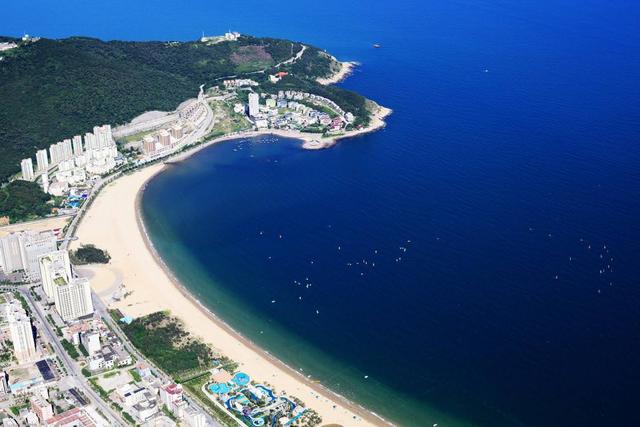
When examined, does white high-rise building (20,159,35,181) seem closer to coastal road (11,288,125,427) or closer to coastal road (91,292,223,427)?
coastal road (11,288,125,427)

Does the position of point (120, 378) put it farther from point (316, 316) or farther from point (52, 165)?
point (52, 165)

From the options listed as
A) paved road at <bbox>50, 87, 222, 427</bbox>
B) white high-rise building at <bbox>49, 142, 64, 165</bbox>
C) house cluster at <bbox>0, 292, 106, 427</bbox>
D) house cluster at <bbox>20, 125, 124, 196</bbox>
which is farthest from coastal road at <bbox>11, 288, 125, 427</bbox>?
white high-rise building at <bbox>49, 142, 64, 165</bbox>

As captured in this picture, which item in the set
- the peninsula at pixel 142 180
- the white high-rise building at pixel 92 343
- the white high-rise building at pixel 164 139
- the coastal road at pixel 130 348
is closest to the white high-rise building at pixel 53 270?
the peninsula at pixel 142 180

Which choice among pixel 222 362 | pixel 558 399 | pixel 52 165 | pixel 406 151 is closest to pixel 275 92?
pixel 406 151

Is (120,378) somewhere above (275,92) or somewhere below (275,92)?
below

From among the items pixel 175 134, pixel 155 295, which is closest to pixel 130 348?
pixel 155 295

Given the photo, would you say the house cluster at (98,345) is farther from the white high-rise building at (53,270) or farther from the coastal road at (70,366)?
the white high-rise building at (53,270)
